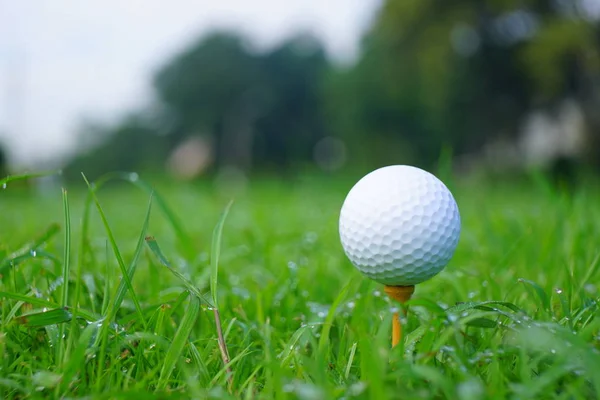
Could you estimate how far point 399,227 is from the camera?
1.27m

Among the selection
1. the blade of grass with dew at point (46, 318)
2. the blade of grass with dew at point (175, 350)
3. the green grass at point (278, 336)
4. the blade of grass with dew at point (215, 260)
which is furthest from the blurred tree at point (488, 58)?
the blade of grass with dew at point (46, 318)

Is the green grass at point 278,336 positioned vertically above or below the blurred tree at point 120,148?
above

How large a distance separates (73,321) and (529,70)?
494 inches

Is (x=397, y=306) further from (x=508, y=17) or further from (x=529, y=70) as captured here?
(x=508, y=17)

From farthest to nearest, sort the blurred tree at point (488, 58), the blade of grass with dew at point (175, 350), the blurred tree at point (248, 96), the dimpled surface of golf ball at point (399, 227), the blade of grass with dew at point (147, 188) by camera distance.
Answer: the blurred tree at point (248, 96) → the blurred tree at point (488, 58) → the blade of grass with dew at point (147, 188) → the dimpled surface of golf ball at point (399, 227) → the blade of grass with dew at point (175, 350)

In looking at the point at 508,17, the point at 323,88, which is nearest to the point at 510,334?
the point at 508,17

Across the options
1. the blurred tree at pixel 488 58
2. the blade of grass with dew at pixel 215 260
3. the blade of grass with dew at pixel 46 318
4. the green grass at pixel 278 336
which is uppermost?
the blurred tree at pixel 488 58

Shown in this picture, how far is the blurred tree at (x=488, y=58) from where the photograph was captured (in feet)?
36.1

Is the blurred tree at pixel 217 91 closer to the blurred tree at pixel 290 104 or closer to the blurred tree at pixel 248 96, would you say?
the blurred tree at pixel 248 96

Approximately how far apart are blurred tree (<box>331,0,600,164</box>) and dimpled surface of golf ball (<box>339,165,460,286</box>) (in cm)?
1084

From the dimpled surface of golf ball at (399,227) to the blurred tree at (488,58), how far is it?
35.6 ft

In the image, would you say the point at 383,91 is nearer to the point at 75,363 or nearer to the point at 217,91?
the point at 217,91

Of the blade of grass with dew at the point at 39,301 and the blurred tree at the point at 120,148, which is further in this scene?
the blurred tree at the point at 120,148

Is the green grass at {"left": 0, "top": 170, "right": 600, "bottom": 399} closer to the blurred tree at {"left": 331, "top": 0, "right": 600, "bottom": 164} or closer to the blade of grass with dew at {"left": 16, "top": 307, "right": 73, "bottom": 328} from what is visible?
the blade of grass with dew at {"left": 16, "top": 307, "right": 73, "bottom": 328}
